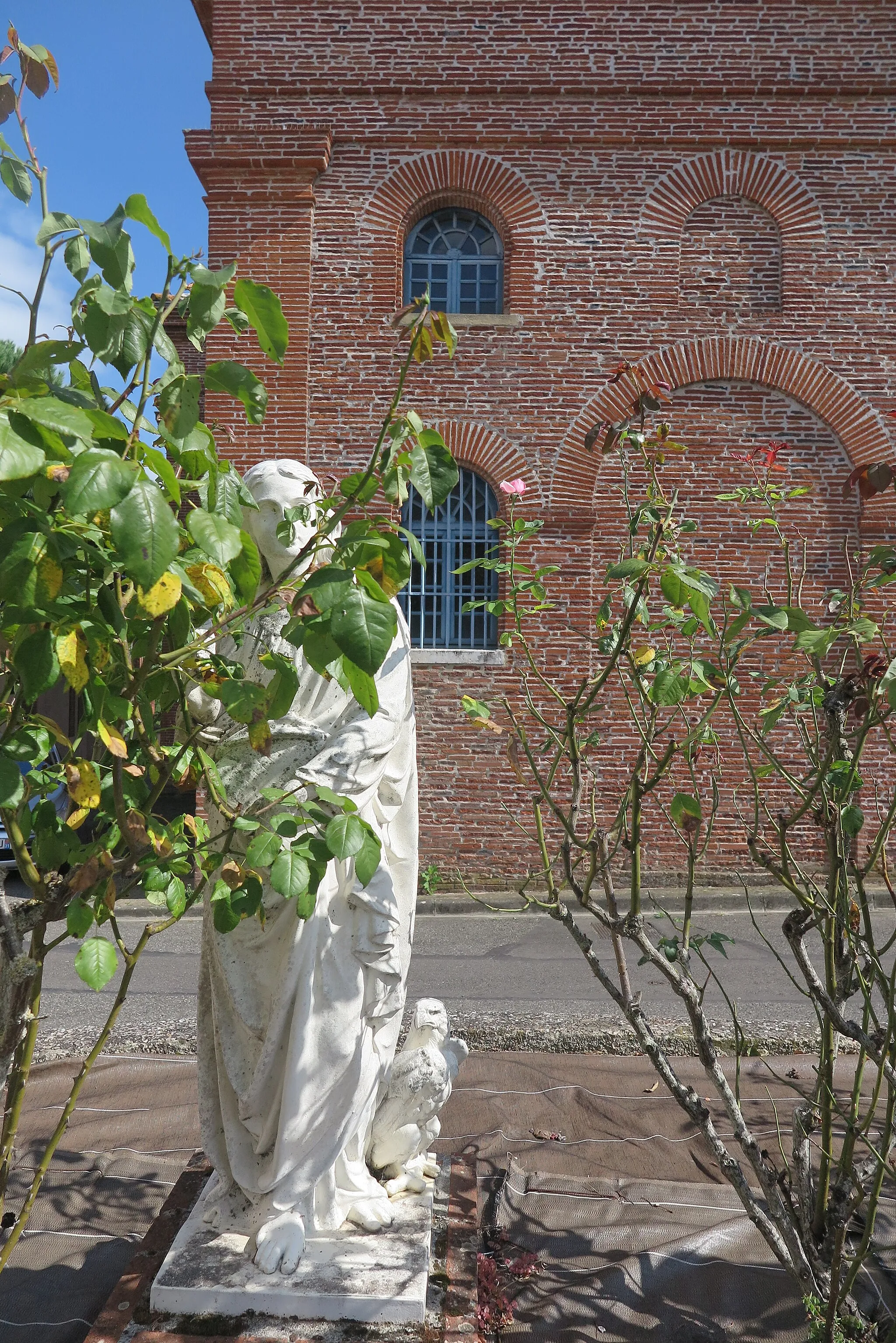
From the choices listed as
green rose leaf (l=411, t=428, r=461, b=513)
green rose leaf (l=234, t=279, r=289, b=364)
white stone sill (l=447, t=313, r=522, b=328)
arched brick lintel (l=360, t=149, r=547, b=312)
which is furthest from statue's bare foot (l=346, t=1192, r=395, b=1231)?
arched brick lintel (l=360, t=149, r=547, b=312)

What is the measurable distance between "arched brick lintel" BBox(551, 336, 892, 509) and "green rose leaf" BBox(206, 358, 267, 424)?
8.46 meters

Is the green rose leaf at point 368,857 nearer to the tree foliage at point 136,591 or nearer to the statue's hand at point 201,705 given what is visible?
the tree foliage at point 136,591

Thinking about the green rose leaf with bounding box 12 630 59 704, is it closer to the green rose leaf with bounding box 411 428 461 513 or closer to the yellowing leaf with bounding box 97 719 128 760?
the yellowing leaf with bounding box 97 719 128 760

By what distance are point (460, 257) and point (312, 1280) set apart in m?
9.41

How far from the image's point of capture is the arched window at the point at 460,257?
1034 cm

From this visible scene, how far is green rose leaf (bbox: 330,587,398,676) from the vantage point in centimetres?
133

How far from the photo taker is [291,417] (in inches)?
388

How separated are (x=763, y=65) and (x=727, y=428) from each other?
128 inches

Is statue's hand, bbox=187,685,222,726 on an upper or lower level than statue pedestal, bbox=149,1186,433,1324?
upper

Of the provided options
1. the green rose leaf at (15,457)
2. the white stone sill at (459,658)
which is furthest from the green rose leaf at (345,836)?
the white stone sill at (459,658)

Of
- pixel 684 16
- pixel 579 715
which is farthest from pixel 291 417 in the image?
pixel 579 715

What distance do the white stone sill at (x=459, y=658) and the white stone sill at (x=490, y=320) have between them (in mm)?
2911

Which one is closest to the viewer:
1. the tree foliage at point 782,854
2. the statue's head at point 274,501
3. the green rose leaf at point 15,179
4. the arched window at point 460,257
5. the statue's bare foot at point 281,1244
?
the green rose leaf at point 15,179

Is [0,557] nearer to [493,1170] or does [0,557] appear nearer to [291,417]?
[493,1170]
